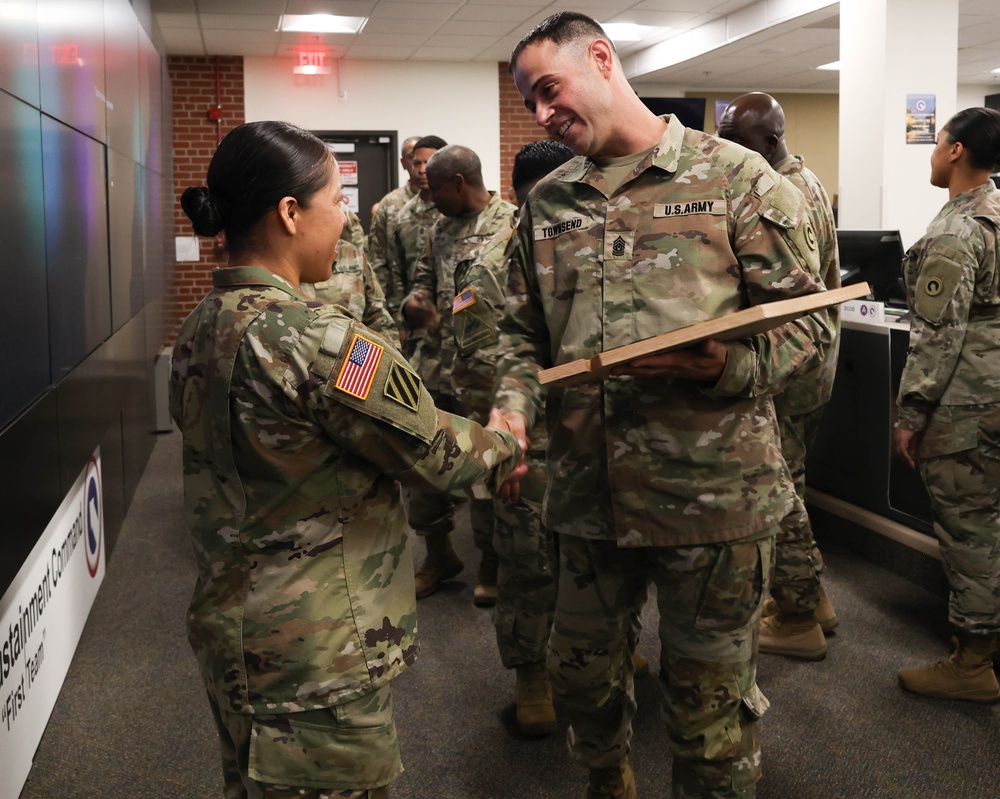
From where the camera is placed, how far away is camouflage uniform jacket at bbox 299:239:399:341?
380 cm

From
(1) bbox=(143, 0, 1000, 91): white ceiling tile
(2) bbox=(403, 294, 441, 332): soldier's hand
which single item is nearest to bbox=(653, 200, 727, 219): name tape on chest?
(2) bbox=(403, 294, 441, 332): soldier's hand

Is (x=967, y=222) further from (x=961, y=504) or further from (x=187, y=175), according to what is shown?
(x=187, y=175)

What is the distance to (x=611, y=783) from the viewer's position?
1.97 metres

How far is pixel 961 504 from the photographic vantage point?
2.76 m

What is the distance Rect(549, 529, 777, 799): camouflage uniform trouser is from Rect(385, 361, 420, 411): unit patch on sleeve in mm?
626

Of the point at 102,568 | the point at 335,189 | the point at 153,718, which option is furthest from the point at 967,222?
the point at 102,568

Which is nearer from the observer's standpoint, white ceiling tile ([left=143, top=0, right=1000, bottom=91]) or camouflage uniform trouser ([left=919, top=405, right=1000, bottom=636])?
camouflage uniform trouser ([left=919, top=405, right=1000, bottom=636])

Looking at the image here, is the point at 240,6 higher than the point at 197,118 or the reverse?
higher

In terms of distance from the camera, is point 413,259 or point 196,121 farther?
point 196,121

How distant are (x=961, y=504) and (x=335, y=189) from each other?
2.15 metres

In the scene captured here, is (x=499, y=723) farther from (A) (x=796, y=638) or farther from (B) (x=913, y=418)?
(B) (x=913, y=418)

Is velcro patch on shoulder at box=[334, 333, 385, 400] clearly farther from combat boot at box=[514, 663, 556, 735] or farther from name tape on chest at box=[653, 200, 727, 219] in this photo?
combat boot at box=[514, 663, 556, 735]

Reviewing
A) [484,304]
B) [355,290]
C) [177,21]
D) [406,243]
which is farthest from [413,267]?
[177,21]

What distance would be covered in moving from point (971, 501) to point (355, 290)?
7.70 ft
